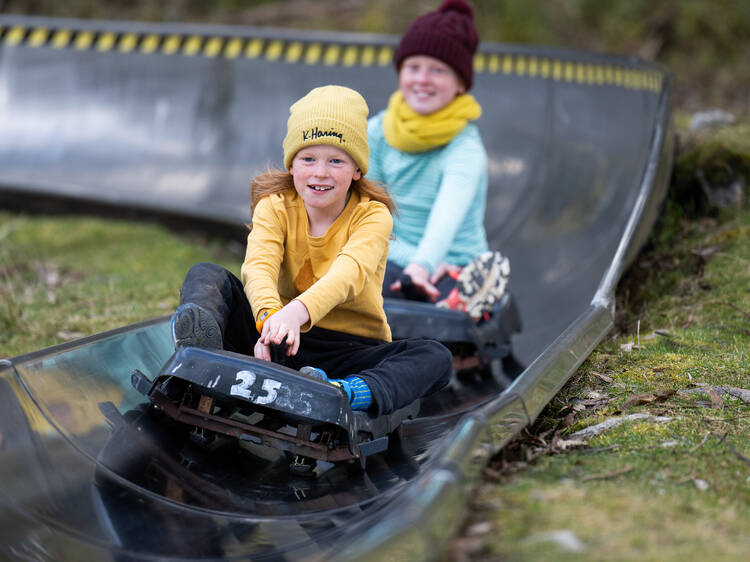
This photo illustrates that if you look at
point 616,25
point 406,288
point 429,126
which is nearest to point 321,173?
point 406,288

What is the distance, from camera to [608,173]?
17.6 ft

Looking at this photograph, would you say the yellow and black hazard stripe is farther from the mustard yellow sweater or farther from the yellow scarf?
the mustard yellow sweater

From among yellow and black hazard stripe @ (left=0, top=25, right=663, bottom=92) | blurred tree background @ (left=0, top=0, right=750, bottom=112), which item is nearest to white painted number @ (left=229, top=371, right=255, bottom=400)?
yellow and black hazard stripe @ (left=0, top=25, right=663, bottom=92)

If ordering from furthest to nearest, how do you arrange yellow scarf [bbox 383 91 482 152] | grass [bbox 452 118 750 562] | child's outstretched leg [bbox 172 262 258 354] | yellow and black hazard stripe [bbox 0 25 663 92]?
yellow and black hazard stripe [bbox 0 25 663 92] → yellow scarf [bbox 383 91 482 152] → child's outstretched leg [bbox 172 262 258 354] → grass [bbox 452 118 750 562]

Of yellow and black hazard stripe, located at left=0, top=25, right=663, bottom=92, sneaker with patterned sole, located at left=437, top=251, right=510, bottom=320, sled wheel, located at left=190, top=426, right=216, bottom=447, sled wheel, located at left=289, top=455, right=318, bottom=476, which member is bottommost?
sled wheel, located at left=289, top=455, right=318, bottom=476

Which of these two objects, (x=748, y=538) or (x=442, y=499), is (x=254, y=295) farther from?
(x=748, y=538)

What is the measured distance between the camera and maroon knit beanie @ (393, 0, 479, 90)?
376 cm

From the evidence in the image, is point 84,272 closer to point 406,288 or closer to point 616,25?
point 406,288

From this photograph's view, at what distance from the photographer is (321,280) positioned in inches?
92.8

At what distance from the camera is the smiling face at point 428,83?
378 cm

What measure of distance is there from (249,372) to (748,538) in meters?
1.11

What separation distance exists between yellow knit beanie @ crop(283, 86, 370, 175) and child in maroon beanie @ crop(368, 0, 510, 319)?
3.65ft

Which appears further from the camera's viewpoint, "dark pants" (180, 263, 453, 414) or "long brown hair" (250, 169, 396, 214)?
"long brown hair" (250, 169, 396, 214)

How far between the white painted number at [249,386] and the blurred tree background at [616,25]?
8.29 meters
